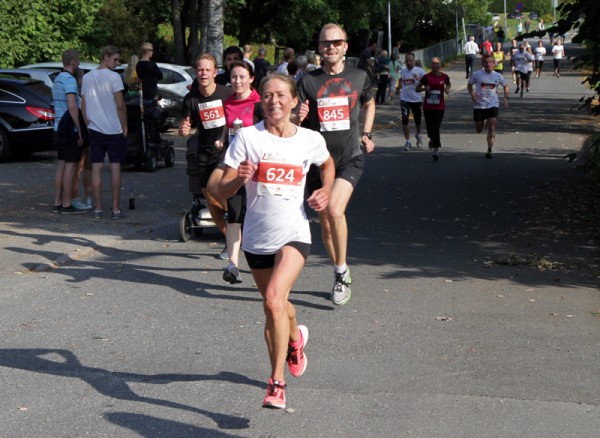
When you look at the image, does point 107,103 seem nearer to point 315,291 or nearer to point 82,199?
point 82,199

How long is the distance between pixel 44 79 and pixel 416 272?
13.6 metres

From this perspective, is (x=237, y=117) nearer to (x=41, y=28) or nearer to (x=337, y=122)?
(x=337, y=122)

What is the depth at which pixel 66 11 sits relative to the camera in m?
33.2

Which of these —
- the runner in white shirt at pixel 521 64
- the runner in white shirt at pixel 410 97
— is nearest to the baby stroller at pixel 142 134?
the runner in white shirt at pixel 410 97

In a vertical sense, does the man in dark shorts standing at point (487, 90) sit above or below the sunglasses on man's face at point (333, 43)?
below

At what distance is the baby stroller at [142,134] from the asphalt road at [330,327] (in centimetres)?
244

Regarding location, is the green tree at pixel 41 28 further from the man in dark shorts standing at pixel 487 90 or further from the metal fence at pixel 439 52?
the metal fence at pixel 439 52

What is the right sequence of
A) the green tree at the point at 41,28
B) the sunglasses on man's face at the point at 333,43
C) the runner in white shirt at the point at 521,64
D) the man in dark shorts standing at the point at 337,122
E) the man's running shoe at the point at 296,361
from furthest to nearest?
the runner in white shirt at the point at 521,64 → the green tree at the point at 41,28 → the sunglasses on man's face at the point at 333,43 → the man in dark shorts standing at the point at 337,122 → the man's running shoe at the point at 296,361

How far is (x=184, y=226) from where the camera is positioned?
12648 millimetres

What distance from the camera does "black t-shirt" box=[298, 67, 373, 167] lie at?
968 cm

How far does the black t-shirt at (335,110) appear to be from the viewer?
9680 mm

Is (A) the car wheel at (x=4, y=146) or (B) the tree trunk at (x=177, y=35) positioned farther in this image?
(B) the tree trunk at (x=177, y=35)

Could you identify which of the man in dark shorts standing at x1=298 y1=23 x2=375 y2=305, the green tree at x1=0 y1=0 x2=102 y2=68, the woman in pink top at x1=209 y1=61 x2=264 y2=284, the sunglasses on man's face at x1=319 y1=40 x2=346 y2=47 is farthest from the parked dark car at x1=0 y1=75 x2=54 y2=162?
the sunglasses on man's face at x1=319 y1=40 x2=346 y2=47

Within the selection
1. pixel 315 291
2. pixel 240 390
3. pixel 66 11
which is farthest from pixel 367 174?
pixel 66 11
